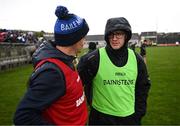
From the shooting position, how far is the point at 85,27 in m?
3.21

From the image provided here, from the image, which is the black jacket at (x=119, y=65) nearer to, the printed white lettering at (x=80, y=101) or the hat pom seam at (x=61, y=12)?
the printed white lettering at (x=80, y=101)

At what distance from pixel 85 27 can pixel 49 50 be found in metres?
0.47

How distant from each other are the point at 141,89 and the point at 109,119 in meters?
0.59

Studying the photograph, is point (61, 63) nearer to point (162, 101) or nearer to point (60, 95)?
point (60, 95)

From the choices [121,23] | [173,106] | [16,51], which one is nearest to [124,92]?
[121,23]

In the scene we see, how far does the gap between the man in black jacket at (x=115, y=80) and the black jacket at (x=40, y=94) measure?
137 cm

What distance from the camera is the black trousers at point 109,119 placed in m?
3.94

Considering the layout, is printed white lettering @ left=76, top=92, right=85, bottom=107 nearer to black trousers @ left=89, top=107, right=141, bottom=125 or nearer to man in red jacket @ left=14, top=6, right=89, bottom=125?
man in red jacket @ left=14, top=6, right=89, bottom=125

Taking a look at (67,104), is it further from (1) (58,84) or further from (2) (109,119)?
(2) (109,119)

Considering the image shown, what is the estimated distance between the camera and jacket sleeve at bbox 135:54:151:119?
4184 millimetres

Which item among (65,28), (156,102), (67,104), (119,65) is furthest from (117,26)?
(156,102)

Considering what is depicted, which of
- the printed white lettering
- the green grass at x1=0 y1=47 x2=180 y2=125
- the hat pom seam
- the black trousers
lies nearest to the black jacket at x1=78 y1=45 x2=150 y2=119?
the black trousers

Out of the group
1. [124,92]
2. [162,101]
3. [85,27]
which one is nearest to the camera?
[85,27]

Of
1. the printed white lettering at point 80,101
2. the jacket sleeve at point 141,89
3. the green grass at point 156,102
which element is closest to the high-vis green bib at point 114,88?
the jacket sleeve at point 141,89
